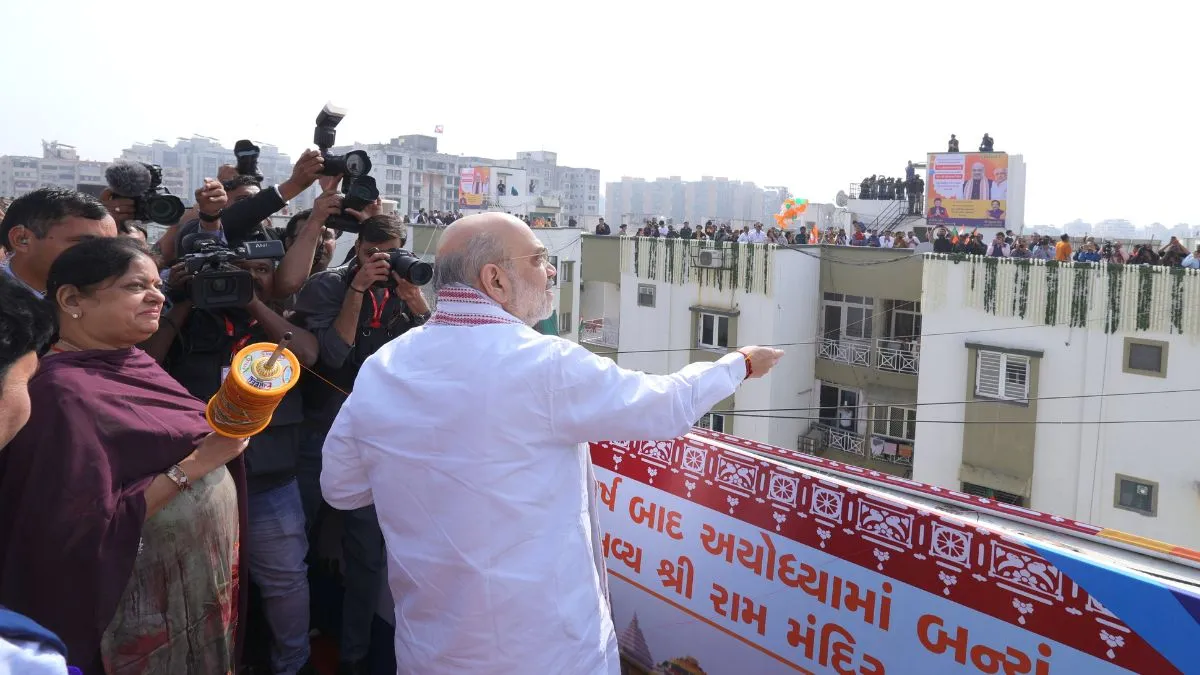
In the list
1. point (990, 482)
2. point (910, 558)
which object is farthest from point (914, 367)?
point (910, 558)

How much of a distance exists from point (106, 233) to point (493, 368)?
1766mm

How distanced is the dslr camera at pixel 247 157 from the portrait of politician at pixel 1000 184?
28.8 meters

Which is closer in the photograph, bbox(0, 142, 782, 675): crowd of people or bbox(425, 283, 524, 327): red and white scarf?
bbox(0, 142, 782, 675): crowd of people

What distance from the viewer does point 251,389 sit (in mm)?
2049

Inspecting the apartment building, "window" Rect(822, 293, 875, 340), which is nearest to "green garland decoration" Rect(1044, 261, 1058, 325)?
the apartment building

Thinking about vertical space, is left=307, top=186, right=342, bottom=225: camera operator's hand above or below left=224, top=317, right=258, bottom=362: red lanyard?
above

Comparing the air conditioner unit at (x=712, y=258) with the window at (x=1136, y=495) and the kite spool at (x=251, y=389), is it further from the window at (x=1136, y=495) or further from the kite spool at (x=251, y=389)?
the kite spool at (x=251, y=389)

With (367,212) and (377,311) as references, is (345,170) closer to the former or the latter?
(367,212)

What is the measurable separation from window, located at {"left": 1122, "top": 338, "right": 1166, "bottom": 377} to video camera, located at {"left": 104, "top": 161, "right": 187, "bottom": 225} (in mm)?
17142

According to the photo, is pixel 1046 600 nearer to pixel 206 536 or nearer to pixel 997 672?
pixel 997 672

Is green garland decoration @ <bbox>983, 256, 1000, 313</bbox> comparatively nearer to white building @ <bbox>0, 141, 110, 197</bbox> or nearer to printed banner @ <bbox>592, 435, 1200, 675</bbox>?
printed banner @ <bbox>592, 435, 1200, 675</bbox>

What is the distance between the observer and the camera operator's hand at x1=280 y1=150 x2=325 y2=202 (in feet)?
12.2

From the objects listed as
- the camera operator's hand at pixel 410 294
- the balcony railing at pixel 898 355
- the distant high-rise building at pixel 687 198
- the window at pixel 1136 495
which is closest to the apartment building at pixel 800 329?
the balcony railing at pixel 898 355

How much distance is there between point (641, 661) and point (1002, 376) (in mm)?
17078
